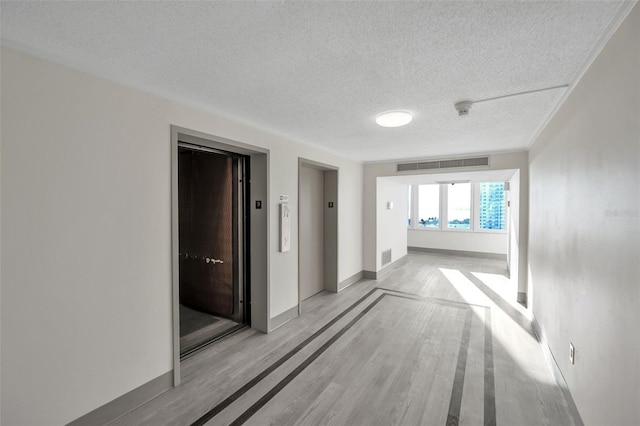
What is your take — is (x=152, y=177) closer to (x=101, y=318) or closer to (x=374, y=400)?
(x=101, y=318)

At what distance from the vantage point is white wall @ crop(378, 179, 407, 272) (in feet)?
18.1

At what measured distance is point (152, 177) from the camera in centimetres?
206

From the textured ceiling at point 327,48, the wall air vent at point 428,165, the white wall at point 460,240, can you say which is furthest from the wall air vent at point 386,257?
the textured ceiling at point 327,48

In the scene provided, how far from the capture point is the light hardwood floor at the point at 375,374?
1.90m

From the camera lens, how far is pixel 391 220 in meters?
6.31

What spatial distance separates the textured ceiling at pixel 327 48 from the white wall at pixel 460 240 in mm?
6132

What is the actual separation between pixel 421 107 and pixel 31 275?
3.01 m

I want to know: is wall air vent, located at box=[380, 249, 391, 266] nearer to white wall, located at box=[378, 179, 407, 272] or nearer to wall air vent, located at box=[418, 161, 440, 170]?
white wall, located at box=[378, 179, 407, 272]

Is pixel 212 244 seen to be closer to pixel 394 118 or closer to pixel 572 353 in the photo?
pixel 394 118

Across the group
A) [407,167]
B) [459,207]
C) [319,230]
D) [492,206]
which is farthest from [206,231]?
[492,206]

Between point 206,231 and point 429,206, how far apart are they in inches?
287

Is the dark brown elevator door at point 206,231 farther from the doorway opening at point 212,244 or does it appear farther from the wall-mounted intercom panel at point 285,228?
the wall-mounted intercom panel at point 285,228

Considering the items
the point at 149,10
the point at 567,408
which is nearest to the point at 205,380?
the point at 149,10

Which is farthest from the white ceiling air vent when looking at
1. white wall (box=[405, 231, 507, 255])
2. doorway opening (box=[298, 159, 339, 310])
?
white wall (box=[405, 231, 507, 255])
